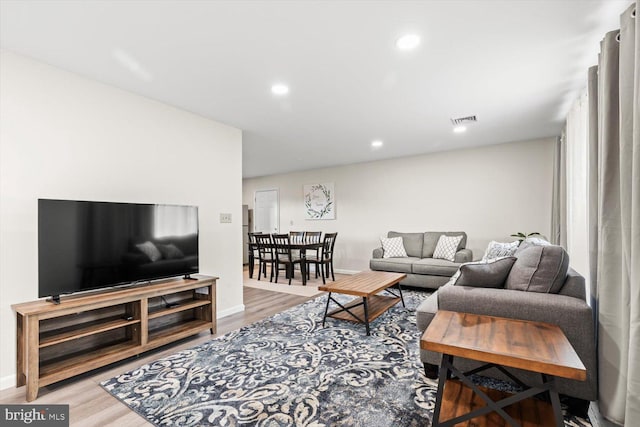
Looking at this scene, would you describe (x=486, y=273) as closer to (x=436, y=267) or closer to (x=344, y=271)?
(x=436, y=267)

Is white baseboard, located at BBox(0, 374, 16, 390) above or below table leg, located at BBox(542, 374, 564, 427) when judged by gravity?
below

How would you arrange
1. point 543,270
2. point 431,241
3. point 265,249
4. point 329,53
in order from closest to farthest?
point 543,270 → point 329,53 → point 431,241 → point 265,249

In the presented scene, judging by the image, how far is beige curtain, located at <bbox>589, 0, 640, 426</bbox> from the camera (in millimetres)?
1317

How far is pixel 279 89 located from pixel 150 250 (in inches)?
76.5

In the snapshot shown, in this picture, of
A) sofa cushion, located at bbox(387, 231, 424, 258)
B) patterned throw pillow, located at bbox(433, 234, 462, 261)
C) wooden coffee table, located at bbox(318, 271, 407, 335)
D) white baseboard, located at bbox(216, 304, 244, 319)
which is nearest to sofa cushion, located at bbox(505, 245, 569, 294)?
wooden coffee table, located at bbox(318, 271, 407, 335)

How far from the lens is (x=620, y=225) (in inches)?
62.1

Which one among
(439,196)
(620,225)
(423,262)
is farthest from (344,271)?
(620,225)

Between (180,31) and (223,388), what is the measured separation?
7.97 ft

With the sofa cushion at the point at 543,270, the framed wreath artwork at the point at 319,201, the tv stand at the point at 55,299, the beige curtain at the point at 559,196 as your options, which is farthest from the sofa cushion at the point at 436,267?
the tv stand at the point at 55,299

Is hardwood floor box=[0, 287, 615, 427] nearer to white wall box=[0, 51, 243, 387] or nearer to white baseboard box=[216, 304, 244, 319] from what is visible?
white wall box=[0, 51, 243, 387]

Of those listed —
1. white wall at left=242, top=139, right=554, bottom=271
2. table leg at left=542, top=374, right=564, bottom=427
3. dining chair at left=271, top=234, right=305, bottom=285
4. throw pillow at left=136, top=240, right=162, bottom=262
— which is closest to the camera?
table leg at left=542, top=374, right=564, bottom=427

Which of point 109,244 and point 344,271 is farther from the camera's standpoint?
point 344,271

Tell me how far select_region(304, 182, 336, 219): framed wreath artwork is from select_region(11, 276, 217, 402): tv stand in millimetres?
4152

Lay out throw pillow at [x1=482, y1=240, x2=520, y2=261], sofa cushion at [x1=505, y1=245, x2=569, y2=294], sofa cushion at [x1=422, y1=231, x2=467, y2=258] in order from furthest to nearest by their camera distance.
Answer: sofa cushion at [x1=422, y1=231, x2=467, y2=258], throw pillow at [x1=482, y1=240, x2=520, y2=261], sofa cushion at [x1=505, y1=245, x2=569, y2=294]
